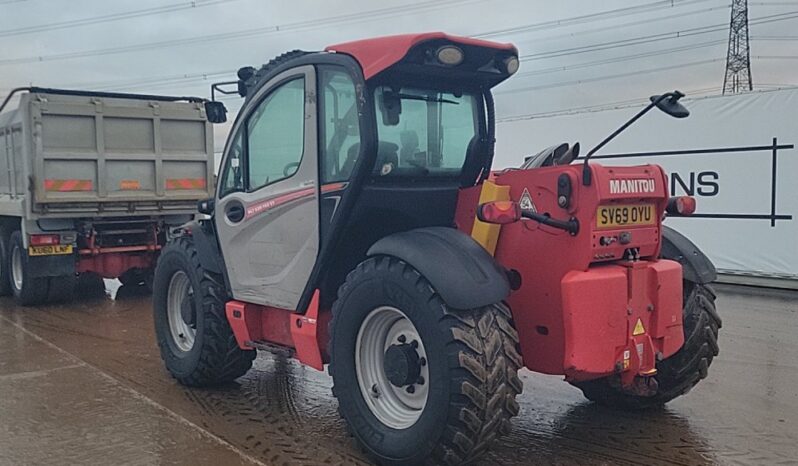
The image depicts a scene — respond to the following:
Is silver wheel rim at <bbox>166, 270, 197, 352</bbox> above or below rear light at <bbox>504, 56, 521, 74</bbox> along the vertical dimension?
below

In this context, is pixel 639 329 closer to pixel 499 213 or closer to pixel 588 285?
pixel 588 285

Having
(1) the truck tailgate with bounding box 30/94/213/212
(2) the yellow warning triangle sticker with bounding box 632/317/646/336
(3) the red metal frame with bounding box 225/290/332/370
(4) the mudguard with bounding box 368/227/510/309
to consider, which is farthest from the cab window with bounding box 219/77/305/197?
(1) the truck tailgate with bounding box 30/94/213/212

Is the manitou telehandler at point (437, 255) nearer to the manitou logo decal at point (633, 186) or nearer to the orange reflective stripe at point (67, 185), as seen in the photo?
the manitou logo decal at point (633, 186)

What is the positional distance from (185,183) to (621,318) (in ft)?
25.8

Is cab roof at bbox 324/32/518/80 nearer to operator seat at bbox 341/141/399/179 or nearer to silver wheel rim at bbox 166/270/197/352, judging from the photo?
operator seat at bbox 341/141/399/179

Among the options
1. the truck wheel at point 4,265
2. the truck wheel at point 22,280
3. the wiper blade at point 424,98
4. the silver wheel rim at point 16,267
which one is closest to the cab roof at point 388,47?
the wiper blade at point 424,98

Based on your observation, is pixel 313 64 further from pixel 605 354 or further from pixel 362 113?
pixel 605 354

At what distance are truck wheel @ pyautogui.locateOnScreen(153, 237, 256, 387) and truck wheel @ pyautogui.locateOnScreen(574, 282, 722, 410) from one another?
270cm

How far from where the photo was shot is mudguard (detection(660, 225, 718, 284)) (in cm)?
471

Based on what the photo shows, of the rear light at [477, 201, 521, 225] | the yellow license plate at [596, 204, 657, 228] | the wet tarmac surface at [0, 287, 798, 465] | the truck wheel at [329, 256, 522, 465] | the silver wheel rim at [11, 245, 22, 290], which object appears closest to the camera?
the truck wheel at [329, 256, 522, 465]

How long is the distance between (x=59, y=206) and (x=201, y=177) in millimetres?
1937

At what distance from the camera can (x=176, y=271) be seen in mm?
6105

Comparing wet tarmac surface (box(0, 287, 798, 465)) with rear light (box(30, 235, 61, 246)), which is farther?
rear light (box(30, 235, 61, 246))

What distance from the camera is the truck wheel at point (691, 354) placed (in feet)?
15.6
